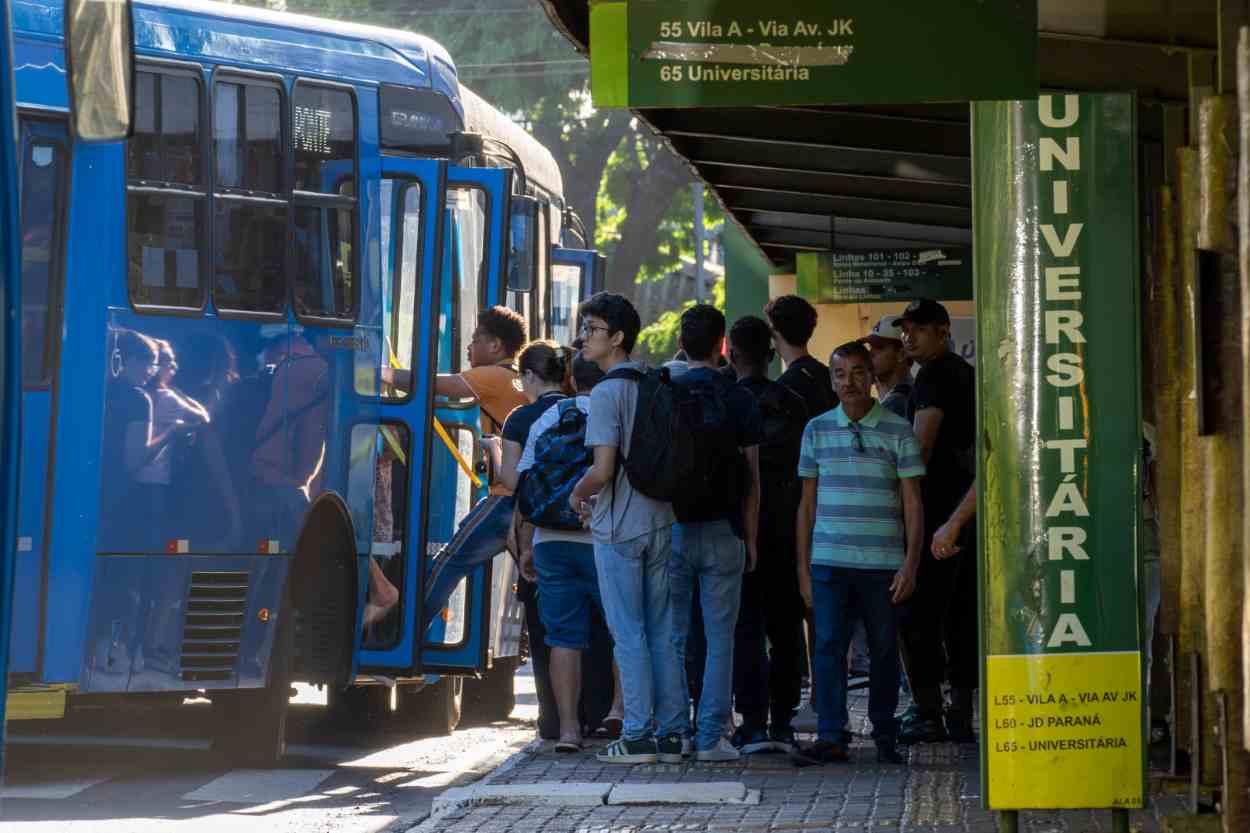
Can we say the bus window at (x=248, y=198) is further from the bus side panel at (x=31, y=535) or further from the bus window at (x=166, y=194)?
the bus side panel at (x=31, y=535)

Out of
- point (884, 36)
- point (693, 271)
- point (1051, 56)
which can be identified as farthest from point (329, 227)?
point (693, 271)

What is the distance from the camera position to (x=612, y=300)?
10.5 m

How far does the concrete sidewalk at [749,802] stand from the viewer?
340 inches

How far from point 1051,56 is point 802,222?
29.4 feet

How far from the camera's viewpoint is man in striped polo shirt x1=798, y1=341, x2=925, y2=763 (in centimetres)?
1016

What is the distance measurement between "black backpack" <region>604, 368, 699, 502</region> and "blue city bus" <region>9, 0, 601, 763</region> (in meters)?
2.08

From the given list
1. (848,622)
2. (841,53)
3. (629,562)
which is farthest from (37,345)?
(841,53)

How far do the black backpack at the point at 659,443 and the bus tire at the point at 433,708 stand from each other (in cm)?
390

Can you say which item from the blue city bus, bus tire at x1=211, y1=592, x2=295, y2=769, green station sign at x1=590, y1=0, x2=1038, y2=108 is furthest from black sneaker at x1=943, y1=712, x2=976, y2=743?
green station sign at x1=590, y1=0, x2=1038, y2=108

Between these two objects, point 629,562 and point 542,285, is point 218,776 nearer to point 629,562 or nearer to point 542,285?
point 629,562

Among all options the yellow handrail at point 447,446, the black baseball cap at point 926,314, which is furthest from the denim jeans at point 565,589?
the black baseball cap at point 926,314

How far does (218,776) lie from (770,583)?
259 cm

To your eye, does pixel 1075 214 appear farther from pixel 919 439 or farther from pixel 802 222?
pixel 802 222

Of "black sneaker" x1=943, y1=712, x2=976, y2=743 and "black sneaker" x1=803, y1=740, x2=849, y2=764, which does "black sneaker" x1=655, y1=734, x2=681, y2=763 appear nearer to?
"black sneaker" x1=803, y1=740, x2=849, y2=764
